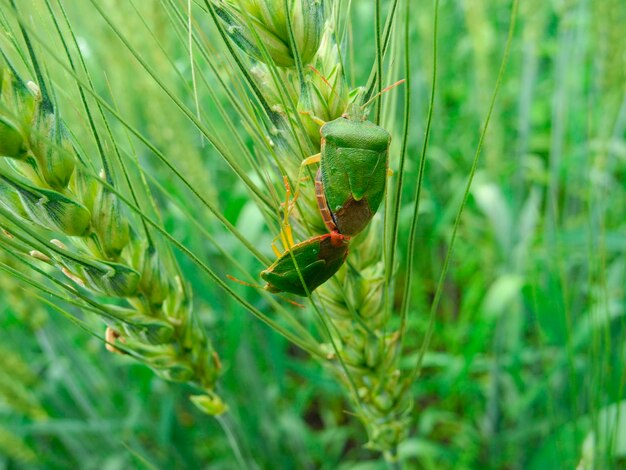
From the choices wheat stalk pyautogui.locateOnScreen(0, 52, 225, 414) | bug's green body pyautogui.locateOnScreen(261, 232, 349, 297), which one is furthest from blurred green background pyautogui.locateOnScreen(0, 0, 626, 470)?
bug's green body pyautogui.locateOnScreen(261, 232, 349, 297)

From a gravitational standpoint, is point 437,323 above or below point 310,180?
below

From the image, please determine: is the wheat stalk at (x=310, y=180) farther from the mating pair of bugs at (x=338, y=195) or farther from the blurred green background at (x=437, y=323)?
the blurred green background at (x=437, y=323)

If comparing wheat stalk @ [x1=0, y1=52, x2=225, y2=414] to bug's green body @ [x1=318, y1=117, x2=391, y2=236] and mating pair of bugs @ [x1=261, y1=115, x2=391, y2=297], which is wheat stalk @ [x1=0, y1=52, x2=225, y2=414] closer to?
mating pair of bugs @ [x1=261, y1=115, x2=391, y2=297]

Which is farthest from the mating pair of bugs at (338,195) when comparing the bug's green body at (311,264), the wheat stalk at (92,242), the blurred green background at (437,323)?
the blurred green background at (437,323)

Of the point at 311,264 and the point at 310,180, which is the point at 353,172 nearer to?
the point at 310,180

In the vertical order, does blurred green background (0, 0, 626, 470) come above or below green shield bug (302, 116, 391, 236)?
below

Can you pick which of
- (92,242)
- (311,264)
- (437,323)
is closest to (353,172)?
(311,264)

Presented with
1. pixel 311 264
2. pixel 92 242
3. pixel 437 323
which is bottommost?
pixel 437 323

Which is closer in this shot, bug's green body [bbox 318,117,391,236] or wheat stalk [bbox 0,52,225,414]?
wheat stalk [bbox 0,52,225,414]
